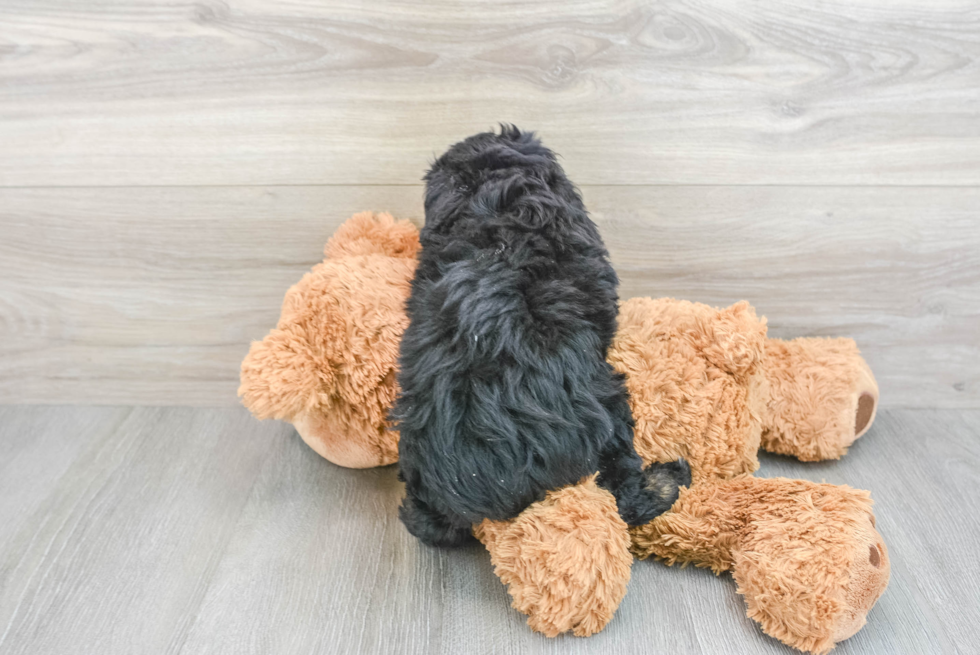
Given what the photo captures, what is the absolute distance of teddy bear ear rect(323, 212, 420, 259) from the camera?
0.77m

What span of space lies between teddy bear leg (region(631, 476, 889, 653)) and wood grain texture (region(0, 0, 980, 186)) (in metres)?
0.38

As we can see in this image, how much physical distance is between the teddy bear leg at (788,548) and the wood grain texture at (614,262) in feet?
1.00

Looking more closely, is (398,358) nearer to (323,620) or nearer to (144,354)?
(323,620)

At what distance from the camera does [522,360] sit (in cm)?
56

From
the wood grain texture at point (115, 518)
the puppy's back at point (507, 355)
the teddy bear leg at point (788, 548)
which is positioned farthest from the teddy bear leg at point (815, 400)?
the wood grain texture at point (115, 518)

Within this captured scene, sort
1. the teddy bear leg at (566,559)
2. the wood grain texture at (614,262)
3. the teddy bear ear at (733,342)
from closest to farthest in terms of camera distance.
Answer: the teddy bear leg at (566,559) < the teddy bear ear at (733,342) < the wood grain texture at (614,262)

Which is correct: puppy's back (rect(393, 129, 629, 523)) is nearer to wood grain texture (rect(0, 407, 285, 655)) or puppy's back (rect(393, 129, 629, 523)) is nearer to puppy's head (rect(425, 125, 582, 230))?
puppy's head (rect(425, 125, 582, 230))

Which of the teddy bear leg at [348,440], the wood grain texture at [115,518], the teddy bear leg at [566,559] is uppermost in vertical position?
the teddy bear leg at [566,559]

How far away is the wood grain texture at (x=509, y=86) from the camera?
29.5 inches

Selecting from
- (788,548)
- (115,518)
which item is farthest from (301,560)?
(788,548)

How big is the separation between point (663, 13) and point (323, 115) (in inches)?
16.3

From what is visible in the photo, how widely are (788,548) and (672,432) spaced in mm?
147

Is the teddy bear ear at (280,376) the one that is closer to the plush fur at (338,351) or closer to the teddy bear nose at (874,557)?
the plush fur at (338,351)

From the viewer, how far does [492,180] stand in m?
0.63
